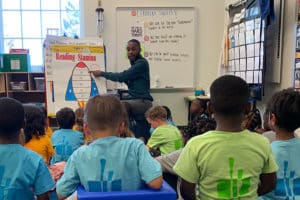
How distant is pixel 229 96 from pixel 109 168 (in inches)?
19.3

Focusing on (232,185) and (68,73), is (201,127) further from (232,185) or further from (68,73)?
(68,73)

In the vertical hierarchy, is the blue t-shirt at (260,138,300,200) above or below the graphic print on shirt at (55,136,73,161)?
above

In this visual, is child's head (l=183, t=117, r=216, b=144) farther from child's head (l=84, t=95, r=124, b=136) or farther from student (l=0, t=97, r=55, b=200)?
student (l=0, t=97, r=55, b=200)

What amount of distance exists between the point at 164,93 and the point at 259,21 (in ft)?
6.49

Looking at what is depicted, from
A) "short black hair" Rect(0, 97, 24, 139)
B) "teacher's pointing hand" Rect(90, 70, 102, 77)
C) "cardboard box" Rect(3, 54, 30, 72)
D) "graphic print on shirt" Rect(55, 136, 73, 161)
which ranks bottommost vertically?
"graphic print on shirt" Rect(55, 136, 73, 161)

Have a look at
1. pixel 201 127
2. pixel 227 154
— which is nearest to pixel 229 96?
pixel 227 154

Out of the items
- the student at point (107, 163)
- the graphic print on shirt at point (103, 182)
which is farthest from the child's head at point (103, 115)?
the graphic print on shirt at point (103, 182)

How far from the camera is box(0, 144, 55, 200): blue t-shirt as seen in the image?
4.25 feet

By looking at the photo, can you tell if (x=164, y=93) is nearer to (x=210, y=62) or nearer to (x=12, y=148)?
(x=210, y=62)

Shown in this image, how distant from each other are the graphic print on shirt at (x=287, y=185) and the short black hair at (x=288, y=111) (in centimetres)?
15

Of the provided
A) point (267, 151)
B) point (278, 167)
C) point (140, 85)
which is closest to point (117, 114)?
point (267, 151)

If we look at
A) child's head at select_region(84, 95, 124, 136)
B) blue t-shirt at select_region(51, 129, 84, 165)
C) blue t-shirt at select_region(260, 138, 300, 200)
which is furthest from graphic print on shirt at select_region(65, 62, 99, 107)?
blue t-shirt at select_region(260, 138, 300, 200)

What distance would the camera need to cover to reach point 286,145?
4.67 feet

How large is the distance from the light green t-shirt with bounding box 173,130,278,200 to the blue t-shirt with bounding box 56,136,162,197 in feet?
0.41
